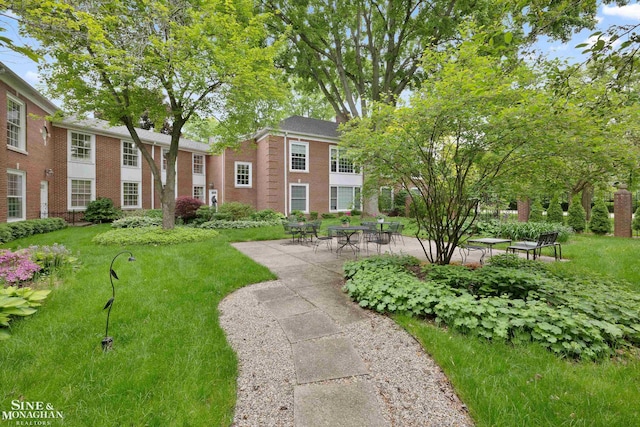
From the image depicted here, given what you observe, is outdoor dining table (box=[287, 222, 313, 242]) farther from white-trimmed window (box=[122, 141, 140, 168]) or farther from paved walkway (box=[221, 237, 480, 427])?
white-trimmed window (box=[122, 141, 140, 168])

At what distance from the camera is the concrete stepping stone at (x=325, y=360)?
2.56m

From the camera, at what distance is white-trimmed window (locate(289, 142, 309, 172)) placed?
18.3m

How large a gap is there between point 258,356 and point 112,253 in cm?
674

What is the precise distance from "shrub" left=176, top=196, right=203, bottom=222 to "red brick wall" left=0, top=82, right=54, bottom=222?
5.97 meters

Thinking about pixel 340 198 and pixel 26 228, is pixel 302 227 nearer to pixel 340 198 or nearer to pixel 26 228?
pixel 26 228

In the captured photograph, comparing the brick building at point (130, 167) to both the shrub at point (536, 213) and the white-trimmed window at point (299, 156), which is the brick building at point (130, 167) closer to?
the white-trimmed window at point (299, 156)

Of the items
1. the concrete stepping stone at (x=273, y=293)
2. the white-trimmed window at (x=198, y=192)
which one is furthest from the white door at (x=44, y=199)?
the concrete stepping stone at (x=273, y=293)

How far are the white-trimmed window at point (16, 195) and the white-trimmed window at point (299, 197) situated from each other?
12.6 m

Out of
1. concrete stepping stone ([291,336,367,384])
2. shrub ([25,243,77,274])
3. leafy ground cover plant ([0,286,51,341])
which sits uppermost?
shrub ([25,243,77,274])

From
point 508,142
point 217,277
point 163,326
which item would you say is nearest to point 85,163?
point 217,277

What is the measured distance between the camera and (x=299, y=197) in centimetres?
1880

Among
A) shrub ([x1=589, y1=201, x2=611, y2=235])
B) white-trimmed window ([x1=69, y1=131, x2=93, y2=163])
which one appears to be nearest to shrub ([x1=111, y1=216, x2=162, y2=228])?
white-trimmed window ([x1=69, y1=131, x2=93, y2=163])

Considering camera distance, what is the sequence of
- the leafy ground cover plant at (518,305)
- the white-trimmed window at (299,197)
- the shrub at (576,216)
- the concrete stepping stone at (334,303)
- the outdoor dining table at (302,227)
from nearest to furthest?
1. the leafy ground cover plant at (518,305)
2. the concrete stepping stone at (334,303)
3. the outdoor dining table at (302,227)
4. the shrub at (576,216)
5. the white-trimmed window at (299,197)

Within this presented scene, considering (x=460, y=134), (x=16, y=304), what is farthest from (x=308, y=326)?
(x=460, y=134)
